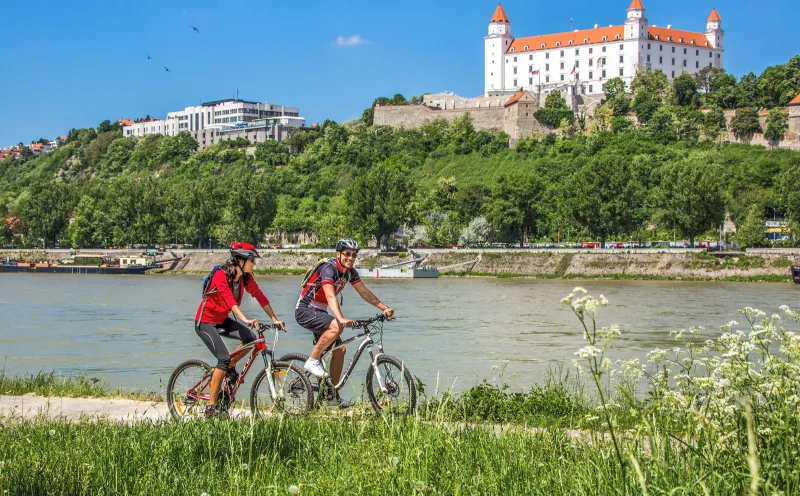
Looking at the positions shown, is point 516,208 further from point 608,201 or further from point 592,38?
point 592,38

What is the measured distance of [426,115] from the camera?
114 meters

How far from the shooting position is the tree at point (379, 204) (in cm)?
7262

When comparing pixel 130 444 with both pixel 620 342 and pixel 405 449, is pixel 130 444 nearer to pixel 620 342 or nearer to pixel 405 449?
pixel 405 449

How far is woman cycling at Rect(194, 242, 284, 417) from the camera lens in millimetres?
8234

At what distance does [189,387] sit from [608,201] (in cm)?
5848

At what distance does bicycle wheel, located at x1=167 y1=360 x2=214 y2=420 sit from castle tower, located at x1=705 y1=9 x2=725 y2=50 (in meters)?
125

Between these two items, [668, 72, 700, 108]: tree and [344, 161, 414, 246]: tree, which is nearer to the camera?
[344, 161, 414, 246]: tree

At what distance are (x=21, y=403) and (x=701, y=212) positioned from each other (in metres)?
57.3

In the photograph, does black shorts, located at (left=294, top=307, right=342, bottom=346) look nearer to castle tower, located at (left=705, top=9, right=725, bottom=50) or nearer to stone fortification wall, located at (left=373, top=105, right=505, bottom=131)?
stone fortification wall, located at (left=373, top=105, right=505, bottom=131)

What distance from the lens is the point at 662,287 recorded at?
152 feet

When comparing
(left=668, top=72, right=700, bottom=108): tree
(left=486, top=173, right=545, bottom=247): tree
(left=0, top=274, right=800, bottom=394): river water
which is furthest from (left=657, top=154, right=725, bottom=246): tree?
(left=668, top=72, right=700, bottom=108): tree

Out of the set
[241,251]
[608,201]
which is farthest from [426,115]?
[241,251]

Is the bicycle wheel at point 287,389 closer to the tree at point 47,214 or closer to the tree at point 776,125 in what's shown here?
the tree at point 47,214

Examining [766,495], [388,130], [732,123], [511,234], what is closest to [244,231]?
[511,234]
